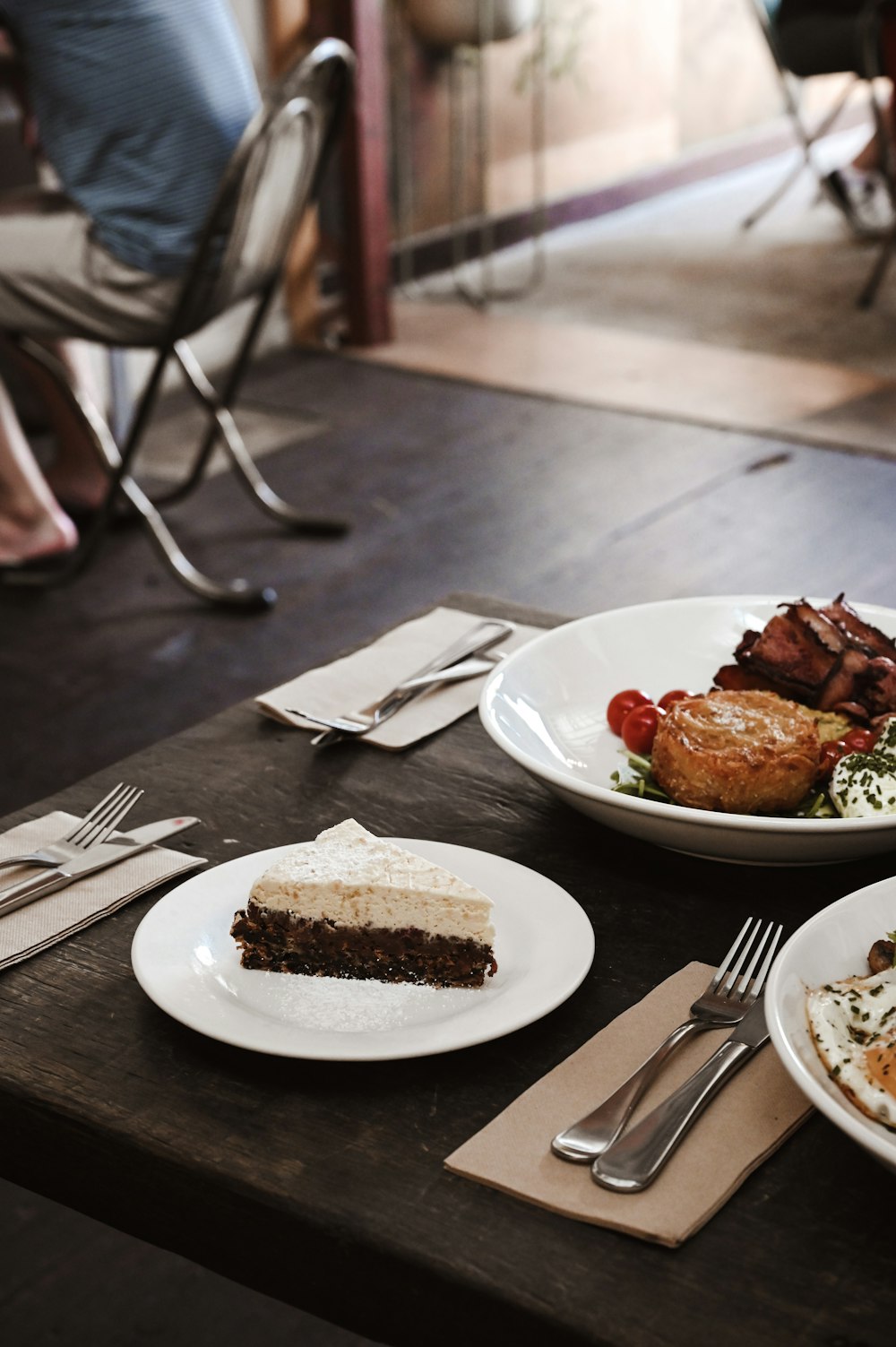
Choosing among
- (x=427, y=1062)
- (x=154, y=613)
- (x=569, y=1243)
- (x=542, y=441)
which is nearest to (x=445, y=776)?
(x=427, y=1062)

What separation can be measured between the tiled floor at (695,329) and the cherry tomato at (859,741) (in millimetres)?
2559

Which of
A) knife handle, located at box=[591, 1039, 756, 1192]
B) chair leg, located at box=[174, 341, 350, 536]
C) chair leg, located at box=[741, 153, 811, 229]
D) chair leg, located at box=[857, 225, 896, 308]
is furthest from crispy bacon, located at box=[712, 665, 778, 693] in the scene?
chair leg, located at box=[741, 153, 811, 229]

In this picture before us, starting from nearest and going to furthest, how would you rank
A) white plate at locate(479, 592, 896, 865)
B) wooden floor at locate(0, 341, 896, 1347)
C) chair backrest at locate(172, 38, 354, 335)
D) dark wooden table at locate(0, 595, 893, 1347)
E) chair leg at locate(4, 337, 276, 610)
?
dark wooden table at locate(0, 595, 893, 1347)
white plate at locate(479, 592, 896, 865)
chair backrest at locate(172, 38, 354, 335)
wooden floor at locate(0, 341, 896, 1347)
chair leg at locate(4, 337, 276, 610)

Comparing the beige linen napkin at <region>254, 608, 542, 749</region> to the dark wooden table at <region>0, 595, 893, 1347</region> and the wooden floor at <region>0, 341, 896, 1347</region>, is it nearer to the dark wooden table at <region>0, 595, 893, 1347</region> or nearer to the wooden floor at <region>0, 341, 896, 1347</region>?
the dark wooden table at <region>0, 595, 893, 1347</region>

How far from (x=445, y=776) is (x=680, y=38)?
6.00m

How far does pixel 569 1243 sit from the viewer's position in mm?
603

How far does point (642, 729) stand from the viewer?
0.98 m

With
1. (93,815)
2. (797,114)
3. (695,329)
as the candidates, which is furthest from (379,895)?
(797,114)

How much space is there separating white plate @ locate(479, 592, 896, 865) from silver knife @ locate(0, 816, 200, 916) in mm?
208

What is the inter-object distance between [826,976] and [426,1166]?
0.20m

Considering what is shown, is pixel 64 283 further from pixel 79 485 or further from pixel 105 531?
pixel 79 485

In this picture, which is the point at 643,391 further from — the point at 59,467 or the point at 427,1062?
the point at 427,1062

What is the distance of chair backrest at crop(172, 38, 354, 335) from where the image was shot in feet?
7.66

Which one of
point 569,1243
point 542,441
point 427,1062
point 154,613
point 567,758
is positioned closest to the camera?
point 569,1243
